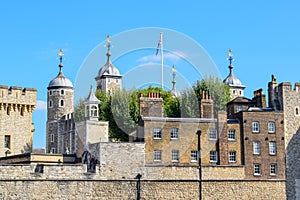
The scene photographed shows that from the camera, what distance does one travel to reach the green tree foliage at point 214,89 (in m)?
59.2

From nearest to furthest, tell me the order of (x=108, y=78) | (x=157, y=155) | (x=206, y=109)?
(x=157, y=155)
(x=206, y=109)
(x=108, y=78)

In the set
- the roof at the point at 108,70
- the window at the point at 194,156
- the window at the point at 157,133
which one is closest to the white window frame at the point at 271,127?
the window at the point at 194,156

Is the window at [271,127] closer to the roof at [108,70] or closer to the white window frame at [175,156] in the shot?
the white window frame at [175,156]

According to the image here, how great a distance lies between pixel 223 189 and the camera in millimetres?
42625

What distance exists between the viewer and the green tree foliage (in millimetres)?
59188

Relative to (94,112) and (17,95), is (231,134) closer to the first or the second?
(94,112)

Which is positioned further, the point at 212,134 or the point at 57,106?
the point at 57,106

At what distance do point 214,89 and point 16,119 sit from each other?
63.1 ft

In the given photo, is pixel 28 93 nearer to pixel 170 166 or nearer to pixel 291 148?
pixel 170 166

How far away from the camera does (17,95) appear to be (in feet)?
173

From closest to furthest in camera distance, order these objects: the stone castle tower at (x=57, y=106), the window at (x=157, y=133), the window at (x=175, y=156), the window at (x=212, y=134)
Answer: the window at (x=157, y=133)
the window at (x=175, y=156)
the window at (x=212, y=134)
the stone castle tower at (x=57, y=106)

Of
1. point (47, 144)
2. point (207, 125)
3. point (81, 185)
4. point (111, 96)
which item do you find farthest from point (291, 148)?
point (47, 144)

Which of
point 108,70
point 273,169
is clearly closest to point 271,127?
point 273,169

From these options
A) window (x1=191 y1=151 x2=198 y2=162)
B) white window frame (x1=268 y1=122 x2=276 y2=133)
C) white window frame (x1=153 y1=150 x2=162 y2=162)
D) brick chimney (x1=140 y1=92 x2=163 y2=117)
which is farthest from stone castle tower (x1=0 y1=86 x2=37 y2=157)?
white window frame (x1=268 y1=122 x2=276 y2=133)
